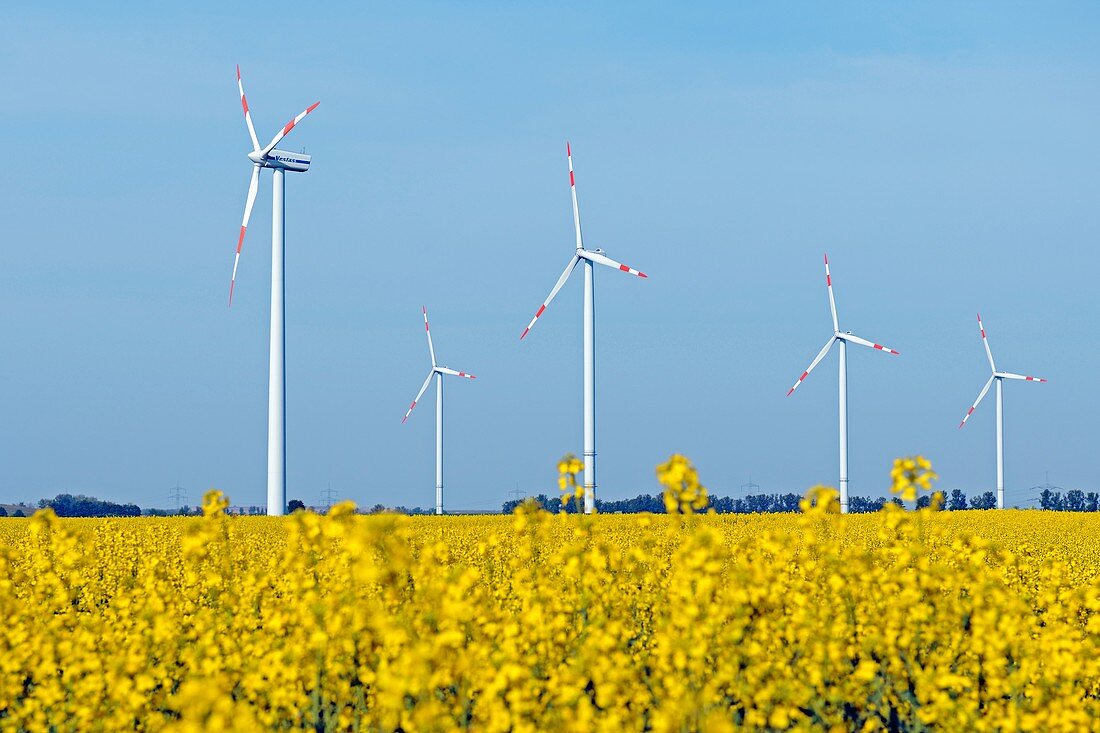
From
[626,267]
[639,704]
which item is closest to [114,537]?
[639,704]

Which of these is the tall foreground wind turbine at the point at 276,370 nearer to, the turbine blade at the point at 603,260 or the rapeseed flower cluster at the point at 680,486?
the turbine blade at the point at 603,260

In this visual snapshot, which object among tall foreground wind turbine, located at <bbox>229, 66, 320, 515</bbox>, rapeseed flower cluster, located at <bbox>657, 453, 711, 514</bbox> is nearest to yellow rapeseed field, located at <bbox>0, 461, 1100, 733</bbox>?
rapeseed flower cluster, located at <bbox>657, 453, 711, 514</bbox>

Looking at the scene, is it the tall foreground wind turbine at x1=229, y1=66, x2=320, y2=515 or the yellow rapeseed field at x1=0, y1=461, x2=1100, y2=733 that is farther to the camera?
the tall foreground wind turbine at x1=229, y1=66, x2=320, y2=515

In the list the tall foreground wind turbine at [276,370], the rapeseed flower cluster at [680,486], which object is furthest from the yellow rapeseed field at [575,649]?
the tall foreground wind turbine at [276,370]

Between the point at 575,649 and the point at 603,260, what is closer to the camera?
the point at 575,649

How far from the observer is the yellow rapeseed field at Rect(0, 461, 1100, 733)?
8398 millimetres

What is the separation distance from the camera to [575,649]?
10914mm

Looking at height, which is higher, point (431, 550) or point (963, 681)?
point (431, 550)

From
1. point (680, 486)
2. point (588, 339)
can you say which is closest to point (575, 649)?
point (680, 486)

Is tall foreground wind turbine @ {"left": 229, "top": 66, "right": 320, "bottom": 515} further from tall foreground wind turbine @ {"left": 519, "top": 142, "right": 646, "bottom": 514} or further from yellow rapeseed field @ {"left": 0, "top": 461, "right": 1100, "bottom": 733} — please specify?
yellow rapeseed field @ {"left": 0, "top": 461, "right": 1100, "bottom": 733}

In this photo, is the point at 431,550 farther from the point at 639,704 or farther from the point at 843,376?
the point at 843,376

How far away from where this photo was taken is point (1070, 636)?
1171cm

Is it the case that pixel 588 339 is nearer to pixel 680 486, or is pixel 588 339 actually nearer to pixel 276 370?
pixel 276 370

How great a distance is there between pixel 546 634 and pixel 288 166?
141 ft
